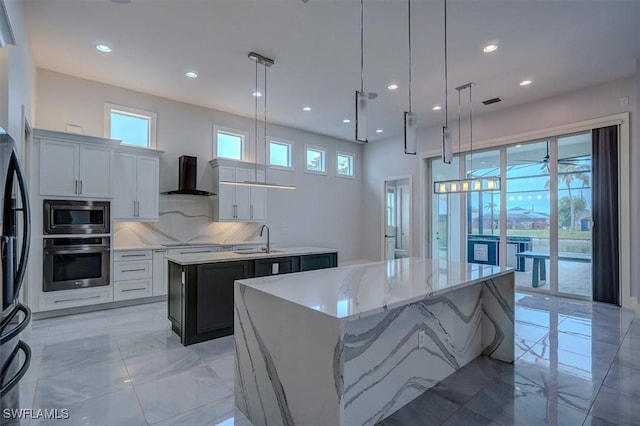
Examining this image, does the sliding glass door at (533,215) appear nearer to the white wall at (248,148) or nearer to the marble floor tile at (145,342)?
the white wall at (248,148)

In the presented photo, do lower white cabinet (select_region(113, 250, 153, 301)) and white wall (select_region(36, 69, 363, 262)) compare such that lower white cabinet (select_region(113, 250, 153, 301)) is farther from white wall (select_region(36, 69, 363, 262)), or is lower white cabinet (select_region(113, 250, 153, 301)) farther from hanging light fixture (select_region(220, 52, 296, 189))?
hanging light fixture (select_region(220, 52, 296, 189))

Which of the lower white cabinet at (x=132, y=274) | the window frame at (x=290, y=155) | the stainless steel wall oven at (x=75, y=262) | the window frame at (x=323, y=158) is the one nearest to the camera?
the stainless steel wall oven at (x=75, y=262)

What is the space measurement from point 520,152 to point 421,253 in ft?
9.34

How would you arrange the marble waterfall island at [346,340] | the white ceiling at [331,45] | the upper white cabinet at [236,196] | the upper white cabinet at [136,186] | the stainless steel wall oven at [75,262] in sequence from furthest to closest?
1. the upper white cabinet at [236,196]
2. the upper white cabinet at [136,186]
3. the stainless steel wall oven at [75,262]
4. the white ceiling at [331,45]
5. the marble waterfall island at [346,340]

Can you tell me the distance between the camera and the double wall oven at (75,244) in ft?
13.4

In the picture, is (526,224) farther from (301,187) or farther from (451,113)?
(301,187)

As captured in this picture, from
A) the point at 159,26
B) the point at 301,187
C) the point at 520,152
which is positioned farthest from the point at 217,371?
the point at 520,152

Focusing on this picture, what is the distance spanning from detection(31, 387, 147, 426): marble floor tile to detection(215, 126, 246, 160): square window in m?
4.63

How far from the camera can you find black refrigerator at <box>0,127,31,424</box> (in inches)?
50.0

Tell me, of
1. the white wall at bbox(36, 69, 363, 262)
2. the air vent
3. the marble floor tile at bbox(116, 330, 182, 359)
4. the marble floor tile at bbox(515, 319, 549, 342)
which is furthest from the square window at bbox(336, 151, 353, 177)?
the marble floor tile at bbox(116, 330, 182, 359)

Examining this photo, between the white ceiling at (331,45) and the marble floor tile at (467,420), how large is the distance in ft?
11.7

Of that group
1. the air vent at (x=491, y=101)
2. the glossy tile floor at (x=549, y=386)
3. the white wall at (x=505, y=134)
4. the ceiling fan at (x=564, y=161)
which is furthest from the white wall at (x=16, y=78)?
the ceiling fan at (x=564, y=161)

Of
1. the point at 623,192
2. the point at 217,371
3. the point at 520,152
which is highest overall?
the point at 520,152

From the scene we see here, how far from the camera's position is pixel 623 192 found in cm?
470
